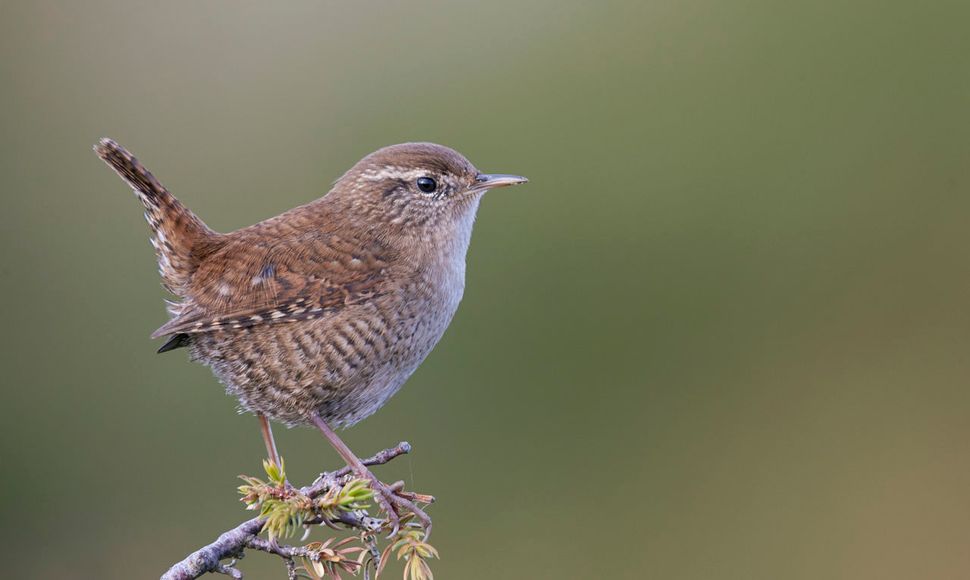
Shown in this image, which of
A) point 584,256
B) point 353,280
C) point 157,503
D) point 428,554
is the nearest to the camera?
point 428,554

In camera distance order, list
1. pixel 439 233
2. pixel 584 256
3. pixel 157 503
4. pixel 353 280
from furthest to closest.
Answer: pixel 584 256
pixel 157 503
pixel 439 233
pixel 353 280

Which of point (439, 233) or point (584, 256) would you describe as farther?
point (584, 256)

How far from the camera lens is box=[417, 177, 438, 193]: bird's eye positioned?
350 cm

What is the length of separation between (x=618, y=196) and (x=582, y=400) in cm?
111

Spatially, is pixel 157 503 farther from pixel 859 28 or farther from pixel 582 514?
pixel 859 28

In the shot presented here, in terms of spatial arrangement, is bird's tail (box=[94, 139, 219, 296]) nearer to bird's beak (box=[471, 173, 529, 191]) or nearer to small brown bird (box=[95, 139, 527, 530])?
small brown bird (box=[95, 139, 527, 530])

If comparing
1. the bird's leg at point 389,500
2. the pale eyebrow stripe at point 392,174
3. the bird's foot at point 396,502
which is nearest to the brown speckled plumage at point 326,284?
the pale eyebrow stripe at point 392,174

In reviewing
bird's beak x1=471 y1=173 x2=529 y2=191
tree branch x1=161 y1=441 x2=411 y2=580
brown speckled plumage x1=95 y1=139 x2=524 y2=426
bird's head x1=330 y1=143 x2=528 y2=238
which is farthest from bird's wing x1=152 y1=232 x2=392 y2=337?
tree branch x1=161 y1=441 x2=411 y2=580

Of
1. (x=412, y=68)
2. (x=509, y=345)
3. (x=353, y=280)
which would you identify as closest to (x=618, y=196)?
(x=509, y=345)

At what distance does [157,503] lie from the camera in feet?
16.8

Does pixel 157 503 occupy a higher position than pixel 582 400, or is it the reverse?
pixel 582 400

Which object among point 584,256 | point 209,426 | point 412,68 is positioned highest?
point 412,68

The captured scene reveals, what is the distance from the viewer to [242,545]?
266cm

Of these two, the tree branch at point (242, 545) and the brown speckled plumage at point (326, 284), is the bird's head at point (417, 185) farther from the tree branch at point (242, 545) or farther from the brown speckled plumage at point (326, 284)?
the tree branch at point (242, 545)
